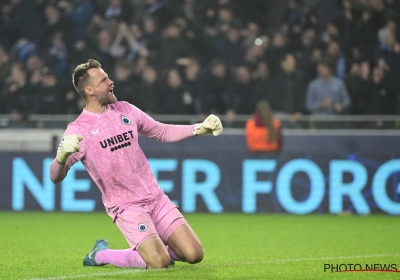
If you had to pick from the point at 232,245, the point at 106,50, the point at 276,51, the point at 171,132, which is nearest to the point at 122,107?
the point at 171,132

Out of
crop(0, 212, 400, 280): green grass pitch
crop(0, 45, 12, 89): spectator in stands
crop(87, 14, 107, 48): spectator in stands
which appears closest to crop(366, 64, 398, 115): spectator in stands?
crop(0, 212, 400, 280): green grass pitch

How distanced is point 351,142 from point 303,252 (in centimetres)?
607

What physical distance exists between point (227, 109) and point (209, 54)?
1.33 metres

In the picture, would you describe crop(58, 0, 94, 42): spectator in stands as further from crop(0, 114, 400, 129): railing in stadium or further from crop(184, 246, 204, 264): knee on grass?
crop(184, 246, 204, 264): knee on grass

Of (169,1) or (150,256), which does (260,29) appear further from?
(150,256)

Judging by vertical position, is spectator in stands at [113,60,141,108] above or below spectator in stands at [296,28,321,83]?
below

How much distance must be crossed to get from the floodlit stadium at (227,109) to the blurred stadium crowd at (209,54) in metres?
0.02

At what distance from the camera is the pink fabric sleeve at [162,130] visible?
7.28 metres

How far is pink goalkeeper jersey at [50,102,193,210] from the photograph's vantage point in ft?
23.2

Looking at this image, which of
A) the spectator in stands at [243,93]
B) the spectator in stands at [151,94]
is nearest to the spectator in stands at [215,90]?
the spectator in stands at [243,93]

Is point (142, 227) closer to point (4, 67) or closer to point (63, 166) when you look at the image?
point (63, 166)

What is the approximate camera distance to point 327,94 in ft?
46.9

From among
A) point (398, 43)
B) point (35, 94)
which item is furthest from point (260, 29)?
point (35, 94)

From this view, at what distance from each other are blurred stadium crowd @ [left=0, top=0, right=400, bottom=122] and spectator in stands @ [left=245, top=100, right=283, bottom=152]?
21.6 inches
